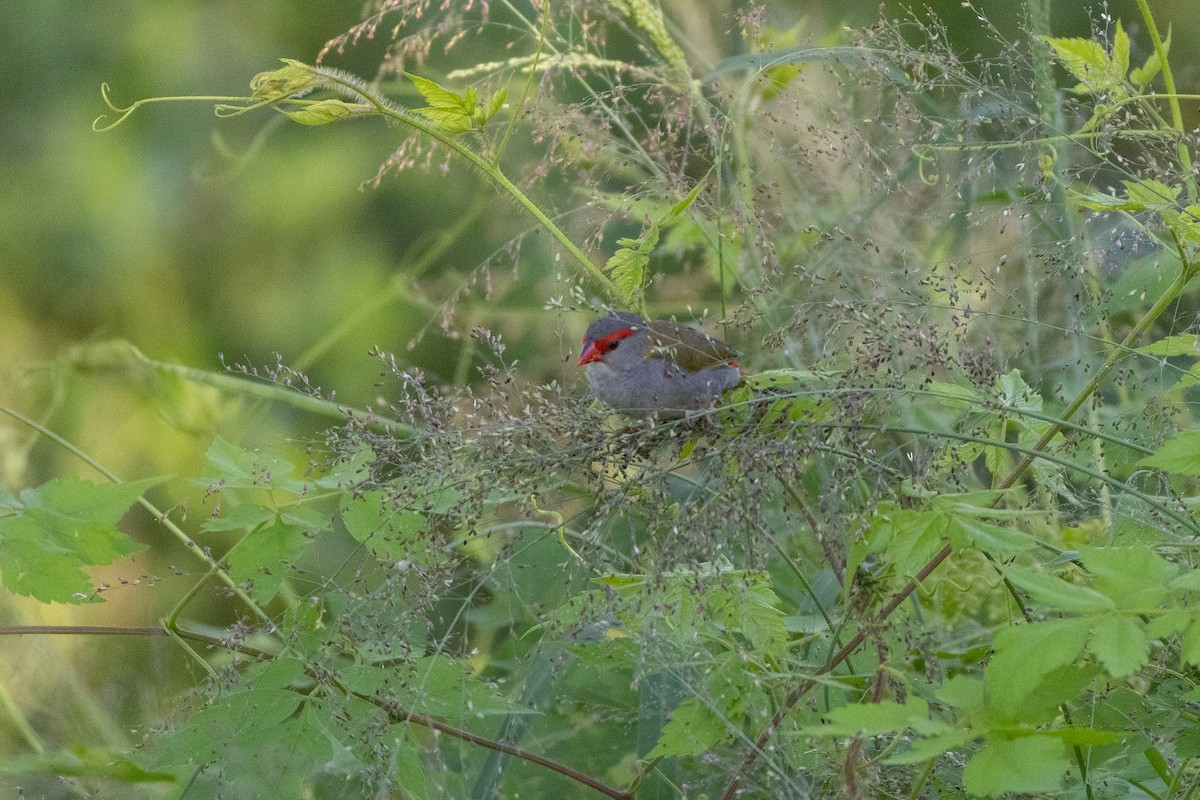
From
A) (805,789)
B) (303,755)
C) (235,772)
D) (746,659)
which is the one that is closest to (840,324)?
(746,659)

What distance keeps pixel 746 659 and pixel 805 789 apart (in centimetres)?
18

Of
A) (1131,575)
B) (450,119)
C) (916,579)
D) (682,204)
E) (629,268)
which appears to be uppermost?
(450,119)

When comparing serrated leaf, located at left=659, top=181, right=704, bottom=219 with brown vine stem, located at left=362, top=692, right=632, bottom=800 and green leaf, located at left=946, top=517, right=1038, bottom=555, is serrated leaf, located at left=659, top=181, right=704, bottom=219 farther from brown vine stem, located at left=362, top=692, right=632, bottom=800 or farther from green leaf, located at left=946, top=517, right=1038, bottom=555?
brown vine stem, located at left=362, top=692, right=632, bottom=800

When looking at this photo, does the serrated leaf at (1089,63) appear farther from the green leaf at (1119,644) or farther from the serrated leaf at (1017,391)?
the green leaf at (1119,644)

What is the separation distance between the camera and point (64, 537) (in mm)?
1646

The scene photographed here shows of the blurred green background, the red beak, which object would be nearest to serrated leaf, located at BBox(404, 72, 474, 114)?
the red beak

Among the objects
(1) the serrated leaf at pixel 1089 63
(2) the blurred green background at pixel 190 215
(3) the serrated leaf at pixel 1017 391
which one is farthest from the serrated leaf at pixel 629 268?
(2) the blurred green background at pixel 190 215

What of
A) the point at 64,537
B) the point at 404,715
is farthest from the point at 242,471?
the point at 404,715

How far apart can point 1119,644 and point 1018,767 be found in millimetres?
149

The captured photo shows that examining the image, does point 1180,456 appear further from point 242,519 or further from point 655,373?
point 242,519

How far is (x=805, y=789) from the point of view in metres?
1.33

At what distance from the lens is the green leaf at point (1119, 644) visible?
103cm

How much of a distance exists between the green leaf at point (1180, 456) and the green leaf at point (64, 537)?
1.30m

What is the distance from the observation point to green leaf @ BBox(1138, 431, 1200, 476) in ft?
3.98
